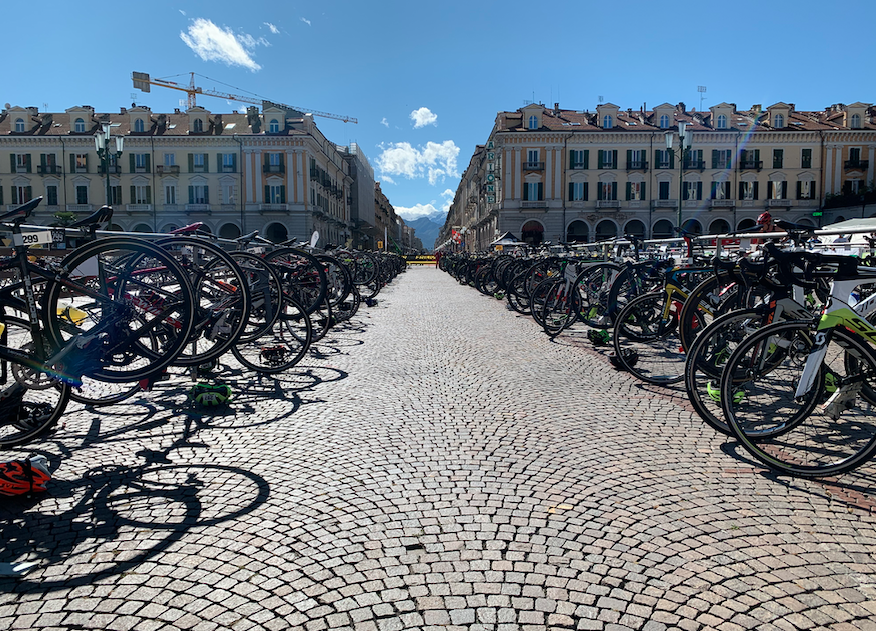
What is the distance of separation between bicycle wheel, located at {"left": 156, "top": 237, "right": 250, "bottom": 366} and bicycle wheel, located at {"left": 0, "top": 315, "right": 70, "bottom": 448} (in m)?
0.99

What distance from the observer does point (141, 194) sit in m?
53.7

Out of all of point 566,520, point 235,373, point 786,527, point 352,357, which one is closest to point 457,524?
point 566,520

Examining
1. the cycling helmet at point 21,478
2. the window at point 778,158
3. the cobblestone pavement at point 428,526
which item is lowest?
the cobblestone pavement at point 428,526

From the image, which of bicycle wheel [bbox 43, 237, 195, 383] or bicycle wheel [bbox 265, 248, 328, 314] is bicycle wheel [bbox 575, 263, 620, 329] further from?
bicycle wheel [bbox 43, 237, 195, 383]

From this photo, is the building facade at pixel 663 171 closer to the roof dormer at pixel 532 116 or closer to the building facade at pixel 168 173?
the roof dormer at pixel 532 116

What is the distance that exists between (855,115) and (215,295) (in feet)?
202

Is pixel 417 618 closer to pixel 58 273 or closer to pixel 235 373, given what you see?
pixel 58 273

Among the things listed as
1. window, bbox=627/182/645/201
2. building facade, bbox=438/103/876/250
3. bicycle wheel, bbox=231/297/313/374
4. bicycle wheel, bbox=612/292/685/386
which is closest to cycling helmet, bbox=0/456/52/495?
bicycle wheel, bbox=231/297/313/374

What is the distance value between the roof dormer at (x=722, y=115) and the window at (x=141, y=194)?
4743cm

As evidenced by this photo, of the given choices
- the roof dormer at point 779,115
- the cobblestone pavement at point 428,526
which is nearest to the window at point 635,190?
the roof dormer at point 779,115

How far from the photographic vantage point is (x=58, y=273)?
379 cm

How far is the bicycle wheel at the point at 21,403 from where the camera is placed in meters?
3.70

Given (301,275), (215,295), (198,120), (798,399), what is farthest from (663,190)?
(798,399)

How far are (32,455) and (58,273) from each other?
1.17 metres
